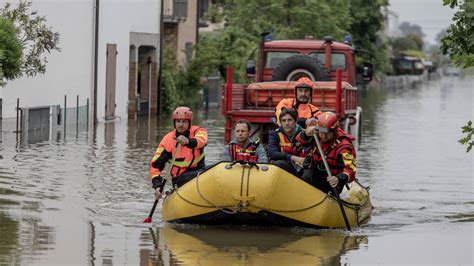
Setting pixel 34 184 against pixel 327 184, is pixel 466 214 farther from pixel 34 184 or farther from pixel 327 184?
pixel 34 184

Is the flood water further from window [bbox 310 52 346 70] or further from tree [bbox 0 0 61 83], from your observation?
window [bbox 310 52 346 70]

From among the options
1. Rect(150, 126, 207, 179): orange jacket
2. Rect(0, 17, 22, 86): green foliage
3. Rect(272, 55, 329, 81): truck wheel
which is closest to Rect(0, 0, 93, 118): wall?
Rect(272, 55, 329, 81): truck wheel

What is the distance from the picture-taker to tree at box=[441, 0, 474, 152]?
1048cm

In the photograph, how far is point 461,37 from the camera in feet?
36.5

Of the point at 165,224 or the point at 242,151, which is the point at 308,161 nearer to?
the point at 242,151

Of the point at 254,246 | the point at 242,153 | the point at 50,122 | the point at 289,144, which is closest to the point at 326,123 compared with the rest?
the point at 289,144

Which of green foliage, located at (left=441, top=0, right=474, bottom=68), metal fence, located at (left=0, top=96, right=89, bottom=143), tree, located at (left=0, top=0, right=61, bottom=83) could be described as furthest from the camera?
metal fence, located at (left=0, top=96, right=89, bottom=143)

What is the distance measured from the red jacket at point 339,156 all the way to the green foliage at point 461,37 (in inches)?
116

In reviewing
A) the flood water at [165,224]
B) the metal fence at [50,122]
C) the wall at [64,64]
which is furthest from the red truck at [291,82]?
the wall at [64,64]

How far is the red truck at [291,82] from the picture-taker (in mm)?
24250

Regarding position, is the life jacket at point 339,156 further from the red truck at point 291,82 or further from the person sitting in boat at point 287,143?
the red truck at point 291,82

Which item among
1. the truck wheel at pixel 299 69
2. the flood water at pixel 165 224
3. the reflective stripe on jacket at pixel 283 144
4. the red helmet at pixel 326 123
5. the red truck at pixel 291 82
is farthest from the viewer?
the truck wheel at pixel 299 69

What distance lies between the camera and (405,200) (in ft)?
61.2

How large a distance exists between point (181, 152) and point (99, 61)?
2109cm
